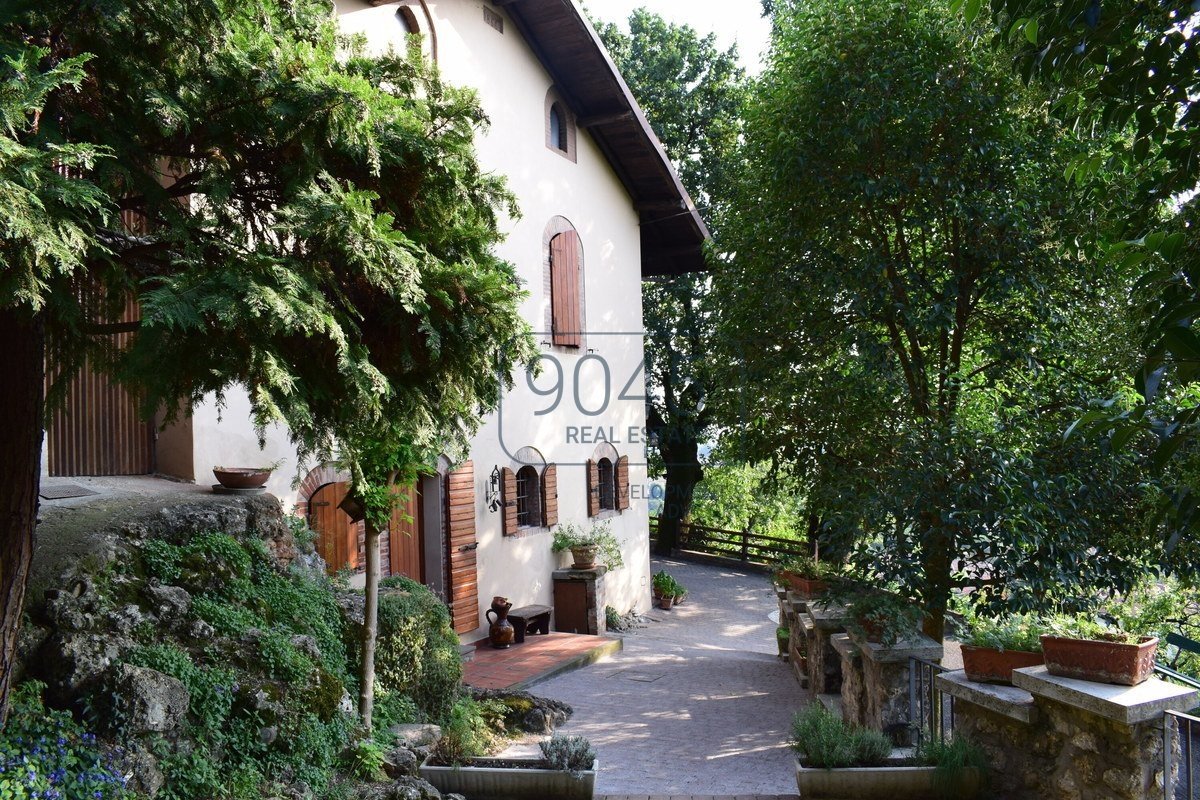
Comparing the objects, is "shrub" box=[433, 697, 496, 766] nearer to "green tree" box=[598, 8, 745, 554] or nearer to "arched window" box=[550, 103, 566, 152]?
"arched window" box=[550, 103, 566, 152]

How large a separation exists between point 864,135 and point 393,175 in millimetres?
3808

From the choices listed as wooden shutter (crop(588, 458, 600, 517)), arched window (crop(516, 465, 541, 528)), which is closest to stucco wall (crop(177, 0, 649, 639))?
wooden shutter (crop(588, 458, 600, 517))

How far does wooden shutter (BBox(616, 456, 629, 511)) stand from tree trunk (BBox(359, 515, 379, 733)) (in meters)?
7.89

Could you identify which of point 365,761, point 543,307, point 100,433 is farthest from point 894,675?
point 543,307

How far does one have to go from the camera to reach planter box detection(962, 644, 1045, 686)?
4367 mm

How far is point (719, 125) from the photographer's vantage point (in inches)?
723

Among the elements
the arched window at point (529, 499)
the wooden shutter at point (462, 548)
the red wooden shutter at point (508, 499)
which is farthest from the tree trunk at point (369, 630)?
the arched window at point (529, 499)

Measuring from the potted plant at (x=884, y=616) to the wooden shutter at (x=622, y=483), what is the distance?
807 centimetres

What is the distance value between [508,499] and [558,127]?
5668mm

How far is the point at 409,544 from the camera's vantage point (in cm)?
963

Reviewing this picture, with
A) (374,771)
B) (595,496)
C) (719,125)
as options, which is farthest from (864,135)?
(719,125)

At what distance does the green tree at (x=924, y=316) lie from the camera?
553 centimetres

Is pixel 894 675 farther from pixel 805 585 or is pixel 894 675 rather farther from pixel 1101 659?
pixel 805 585

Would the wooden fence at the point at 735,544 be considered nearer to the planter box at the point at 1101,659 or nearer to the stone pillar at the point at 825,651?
the stone pillar at the point at 825,651
